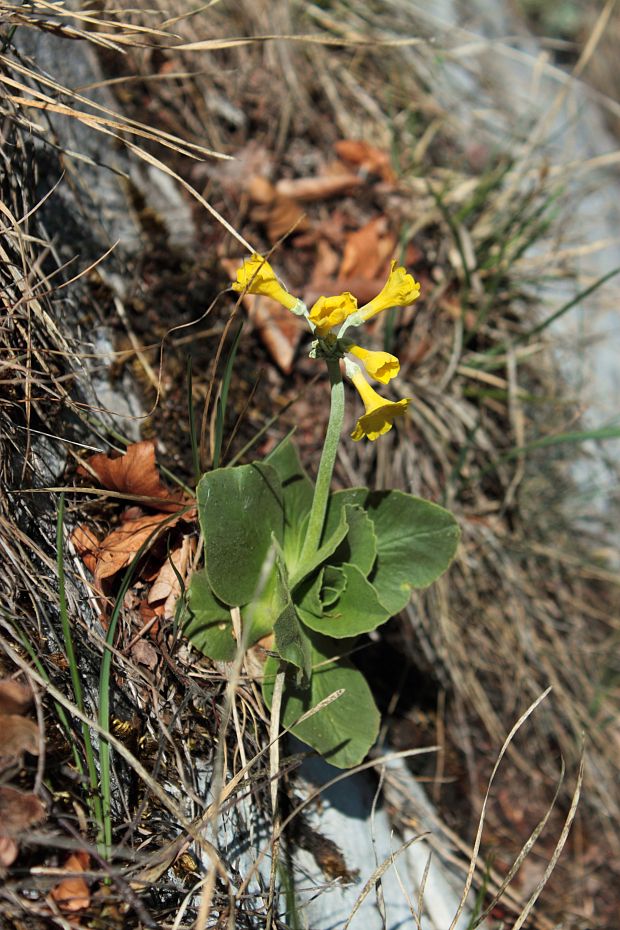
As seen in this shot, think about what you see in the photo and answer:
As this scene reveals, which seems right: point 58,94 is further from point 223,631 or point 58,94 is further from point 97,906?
point 97,906

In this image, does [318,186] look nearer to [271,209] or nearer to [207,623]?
[271,209]

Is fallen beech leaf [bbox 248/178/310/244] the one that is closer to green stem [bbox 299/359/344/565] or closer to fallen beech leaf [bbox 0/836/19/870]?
green stem [bbox 299/359/344/565]

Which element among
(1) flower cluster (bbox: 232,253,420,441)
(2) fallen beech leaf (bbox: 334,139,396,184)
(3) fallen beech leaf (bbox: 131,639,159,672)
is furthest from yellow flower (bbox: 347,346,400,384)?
(2) fallen beech leaf (bbox: 334,139,396,184)

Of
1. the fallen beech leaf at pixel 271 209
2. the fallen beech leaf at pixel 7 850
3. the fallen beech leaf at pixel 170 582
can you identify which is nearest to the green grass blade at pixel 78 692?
the fallen beech leaf at pixel 7 850

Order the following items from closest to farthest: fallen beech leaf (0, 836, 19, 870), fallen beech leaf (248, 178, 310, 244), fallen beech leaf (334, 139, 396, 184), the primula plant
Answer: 1. fallen beech leaf (0, 836, 19, 870)
2. the primula plant
3. fallen beech leaf (248, 178, 310, 244)
4. fallen beech leaf (334, 139, 396, 184)

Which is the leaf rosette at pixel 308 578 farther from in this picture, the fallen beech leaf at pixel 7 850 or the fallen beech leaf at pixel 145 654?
the fallen beech leaf at pixel 7 850

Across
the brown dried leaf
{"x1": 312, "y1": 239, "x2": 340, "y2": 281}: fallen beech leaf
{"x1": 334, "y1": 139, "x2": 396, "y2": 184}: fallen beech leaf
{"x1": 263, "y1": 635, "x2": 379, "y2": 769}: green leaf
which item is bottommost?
{"x1": 263, "y1": 635, "x2": 379, "y2": 769}: green leaf

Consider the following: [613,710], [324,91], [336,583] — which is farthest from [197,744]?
[324,91]

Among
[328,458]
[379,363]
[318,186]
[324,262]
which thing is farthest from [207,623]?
[318,186]
